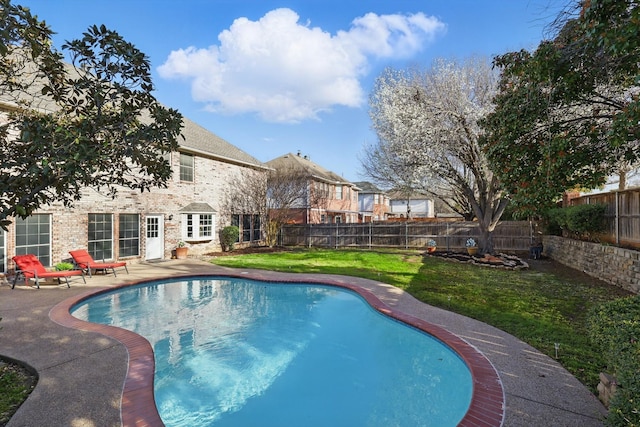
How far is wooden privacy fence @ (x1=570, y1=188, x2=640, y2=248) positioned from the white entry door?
61.5ft

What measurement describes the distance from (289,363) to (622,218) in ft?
37.7

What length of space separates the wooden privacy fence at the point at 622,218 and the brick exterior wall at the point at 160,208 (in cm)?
1543

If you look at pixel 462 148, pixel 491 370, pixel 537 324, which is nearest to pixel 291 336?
pixel 491 370

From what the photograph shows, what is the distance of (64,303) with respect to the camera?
876 cm

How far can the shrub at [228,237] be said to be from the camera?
68.0 ft

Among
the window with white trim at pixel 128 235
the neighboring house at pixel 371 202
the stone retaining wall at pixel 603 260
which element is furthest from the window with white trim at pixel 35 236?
the neighboring house at pixel 371 202

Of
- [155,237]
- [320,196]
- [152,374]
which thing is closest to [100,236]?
[155,237]

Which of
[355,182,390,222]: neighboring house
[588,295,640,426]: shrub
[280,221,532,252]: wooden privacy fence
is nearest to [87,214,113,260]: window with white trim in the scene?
[280,221,532,252]: wooden privacy fence

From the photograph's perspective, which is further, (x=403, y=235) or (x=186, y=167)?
(x=403, y=235)

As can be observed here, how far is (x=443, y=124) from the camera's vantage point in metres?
17.0

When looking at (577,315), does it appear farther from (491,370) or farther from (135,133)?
(135,133)

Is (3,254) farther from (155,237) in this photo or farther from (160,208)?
(160,208)

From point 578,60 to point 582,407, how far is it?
5.40 metres

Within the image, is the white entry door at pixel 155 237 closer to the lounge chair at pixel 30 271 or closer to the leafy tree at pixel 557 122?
the lounge chair at pixel 30 271
